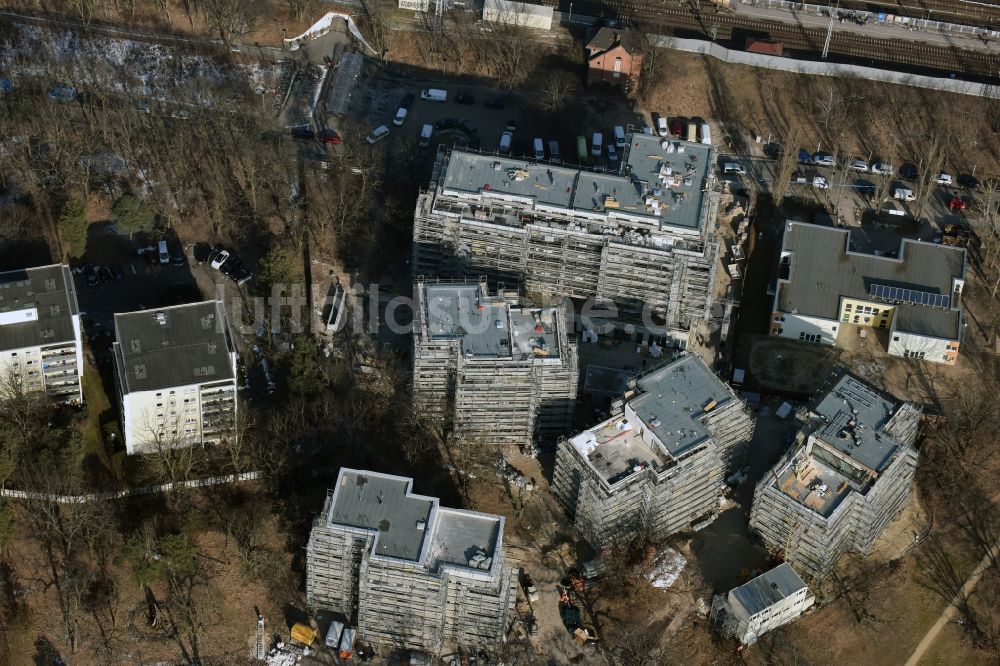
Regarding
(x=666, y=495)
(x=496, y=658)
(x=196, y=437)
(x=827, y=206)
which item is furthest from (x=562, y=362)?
(x=827, y=206)

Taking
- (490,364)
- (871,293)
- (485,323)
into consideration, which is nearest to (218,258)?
(485,323)

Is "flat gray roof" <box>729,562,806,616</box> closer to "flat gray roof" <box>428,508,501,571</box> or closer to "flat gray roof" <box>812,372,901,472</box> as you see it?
"flat gray roof" <box>812,372,901,472</box>

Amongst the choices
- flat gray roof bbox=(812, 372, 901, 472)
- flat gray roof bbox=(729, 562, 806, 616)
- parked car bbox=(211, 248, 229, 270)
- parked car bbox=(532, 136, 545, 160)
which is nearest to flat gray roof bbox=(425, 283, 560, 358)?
flat gray roof bbox=(812, 372, 901, 472)

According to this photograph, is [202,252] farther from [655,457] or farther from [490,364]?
[655,457]

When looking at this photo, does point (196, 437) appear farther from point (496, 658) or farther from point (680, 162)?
point (680, 162)

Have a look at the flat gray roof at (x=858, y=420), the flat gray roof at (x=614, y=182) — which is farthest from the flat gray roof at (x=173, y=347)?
the flat gray roof at (x=858, y=420)

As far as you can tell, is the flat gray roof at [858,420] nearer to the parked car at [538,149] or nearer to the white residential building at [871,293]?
the white residential building at [871,293]
